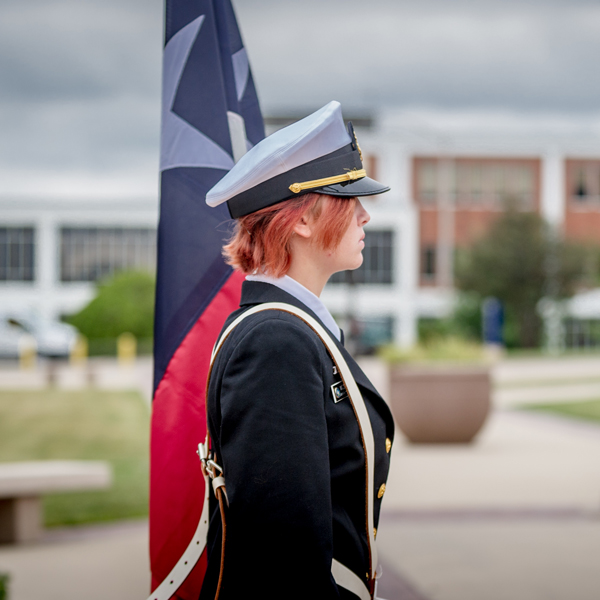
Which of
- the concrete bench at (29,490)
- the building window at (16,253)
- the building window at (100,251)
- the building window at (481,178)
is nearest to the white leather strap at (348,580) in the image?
the concrete bench at (29,490)

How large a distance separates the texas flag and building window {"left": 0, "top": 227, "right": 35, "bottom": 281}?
47.2 m

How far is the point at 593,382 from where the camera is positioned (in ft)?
62.8

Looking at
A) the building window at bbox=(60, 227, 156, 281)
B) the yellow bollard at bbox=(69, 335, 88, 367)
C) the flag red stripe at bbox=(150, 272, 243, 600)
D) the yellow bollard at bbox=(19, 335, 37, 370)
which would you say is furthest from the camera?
the building window at bbox=(60, 227, 156, 281)

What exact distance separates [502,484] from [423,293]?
38.3 meters

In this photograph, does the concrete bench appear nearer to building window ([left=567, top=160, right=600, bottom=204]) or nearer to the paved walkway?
the paved walkway

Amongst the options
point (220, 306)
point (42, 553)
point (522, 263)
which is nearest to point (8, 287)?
point (522, 263)

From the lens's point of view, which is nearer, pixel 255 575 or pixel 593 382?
pixel 255 575

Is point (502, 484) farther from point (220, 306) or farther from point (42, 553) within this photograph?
point (220, 306)

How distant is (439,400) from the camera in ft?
31.5

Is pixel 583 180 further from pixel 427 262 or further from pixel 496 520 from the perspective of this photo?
pixel 496 520

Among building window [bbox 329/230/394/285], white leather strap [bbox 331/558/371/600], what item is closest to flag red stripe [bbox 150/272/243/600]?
white leather strap [bbox 331/558/371/600]

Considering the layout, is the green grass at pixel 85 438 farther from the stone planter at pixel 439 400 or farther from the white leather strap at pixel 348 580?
the white leather strap at pixel 348 580

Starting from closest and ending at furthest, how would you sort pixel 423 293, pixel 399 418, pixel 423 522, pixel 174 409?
1. pixel 174 409
2. pixel 423 522
3. pixel 399 418
4. pixel 423 293

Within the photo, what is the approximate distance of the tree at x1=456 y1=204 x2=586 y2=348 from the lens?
35.6 meters
